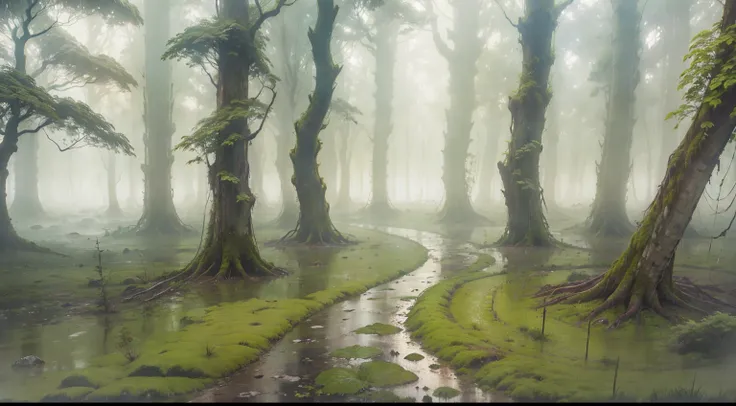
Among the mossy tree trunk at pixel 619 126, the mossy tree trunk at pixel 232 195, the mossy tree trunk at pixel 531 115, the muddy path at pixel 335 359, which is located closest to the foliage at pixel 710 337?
the muddy path at pixel 335 359

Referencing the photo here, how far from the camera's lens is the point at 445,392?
622 centimetres

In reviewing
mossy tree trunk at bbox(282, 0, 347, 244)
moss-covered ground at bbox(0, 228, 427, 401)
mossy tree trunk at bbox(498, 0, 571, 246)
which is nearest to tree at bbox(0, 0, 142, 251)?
moss-covered ground at bbox(0, 228, 427, 401)

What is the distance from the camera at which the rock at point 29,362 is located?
7223mm

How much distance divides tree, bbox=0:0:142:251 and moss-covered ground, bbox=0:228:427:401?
5899 millimetres

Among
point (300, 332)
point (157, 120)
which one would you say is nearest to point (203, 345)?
point (300, 332)

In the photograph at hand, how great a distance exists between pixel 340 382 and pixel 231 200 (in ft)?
31.0

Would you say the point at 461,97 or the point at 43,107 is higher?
the point at 461,97

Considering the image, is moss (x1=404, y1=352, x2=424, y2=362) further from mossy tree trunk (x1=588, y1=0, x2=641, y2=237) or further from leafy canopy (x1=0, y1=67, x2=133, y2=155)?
mossy tree trunk (x1=588, y1=0, x2=641, y2=237)

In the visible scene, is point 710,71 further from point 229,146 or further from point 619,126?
point 619,126

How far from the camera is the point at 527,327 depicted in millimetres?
8891

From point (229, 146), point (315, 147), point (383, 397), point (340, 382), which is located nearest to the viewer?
point (383, 397)

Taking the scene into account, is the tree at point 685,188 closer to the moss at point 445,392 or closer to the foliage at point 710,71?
the foliage at point 710,71

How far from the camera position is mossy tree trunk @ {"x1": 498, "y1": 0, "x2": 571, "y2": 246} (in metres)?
20.4

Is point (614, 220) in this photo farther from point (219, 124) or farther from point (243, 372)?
point (243, 372)
